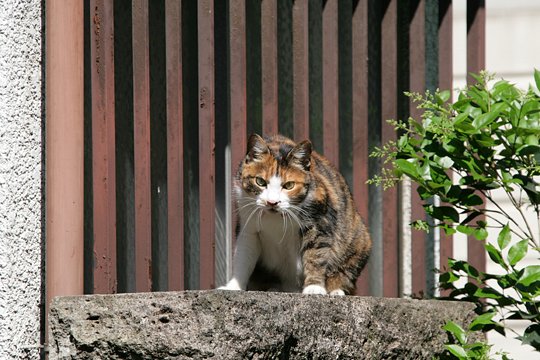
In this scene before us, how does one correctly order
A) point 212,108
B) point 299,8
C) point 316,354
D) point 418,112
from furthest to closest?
point 418,112
point 299,8
point 212,108
point 316,354

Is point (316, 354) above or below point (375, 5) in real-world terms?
below

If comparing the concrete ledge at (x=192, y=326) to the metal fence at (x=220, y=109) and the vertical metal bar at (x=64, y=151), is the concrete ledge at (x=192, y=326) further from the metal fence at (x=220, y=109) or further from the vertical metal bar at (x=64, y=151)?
the metal fence at (x=220, y=109)

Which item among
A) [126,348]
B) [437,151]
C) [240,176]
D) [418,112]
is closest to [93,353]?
[126,348]

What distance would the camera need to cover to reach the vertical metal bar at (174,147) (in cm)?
367

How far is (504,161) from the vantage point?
3629mm

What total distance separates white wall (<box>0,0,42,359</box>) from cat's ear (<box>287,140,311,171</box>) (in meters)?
0.94

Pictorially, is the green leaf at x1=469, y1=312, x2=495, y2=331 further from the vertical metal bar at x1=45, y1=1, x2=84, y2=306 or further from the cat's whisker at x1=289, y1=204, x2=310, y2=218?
the vertical metal bar at x1=45, y1=1, x2=84, y2=306

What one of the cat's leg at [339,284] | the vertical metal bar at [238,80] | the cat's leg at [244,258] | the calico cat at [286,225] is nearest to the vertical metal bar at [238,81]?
the vertical metal bar at [238,80]

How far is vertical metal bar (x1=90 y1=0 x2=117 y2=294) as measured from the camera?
3543 millimetres

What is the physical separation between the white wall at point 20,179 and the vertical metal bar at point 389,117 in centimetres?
168

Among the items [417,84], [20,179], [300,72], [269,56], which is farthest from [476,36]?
[20,179]

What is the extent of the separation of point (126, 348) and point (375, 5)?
2.55 m

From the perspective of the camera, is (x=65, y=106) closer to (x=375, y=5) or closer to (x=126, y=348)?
(x=126, y=348)

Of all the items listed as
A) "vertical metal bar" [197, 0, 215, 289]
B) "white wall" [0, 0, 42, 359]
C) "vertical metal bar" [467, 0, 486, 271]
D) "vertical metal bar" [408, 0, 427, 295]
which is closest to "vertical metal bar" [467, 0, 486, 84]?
"vertical metal bar" [467, 0, 486, 271]
